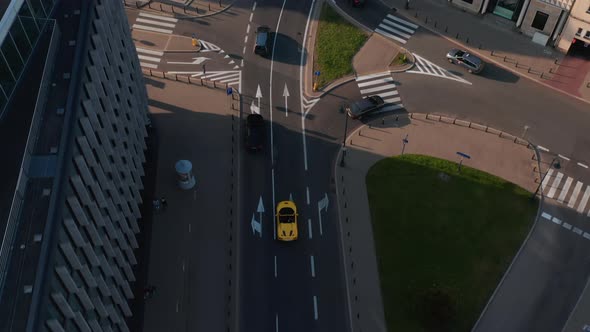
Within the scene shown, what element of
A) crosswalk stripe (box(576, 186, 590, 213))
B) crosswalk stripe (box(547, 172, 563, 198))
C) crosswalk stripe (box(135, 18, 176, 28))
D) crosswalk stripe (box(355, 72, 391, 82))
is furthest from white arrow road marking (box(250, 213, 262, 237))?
crosswalk stripe (box(135, 18, 176, 28))

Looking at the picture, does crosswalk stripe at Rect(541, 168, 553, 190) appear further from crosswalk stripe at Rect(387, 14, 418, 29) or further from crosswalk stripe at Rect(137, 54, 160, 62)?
crosswalk stripe at Rect(137, 54, 160, 62)

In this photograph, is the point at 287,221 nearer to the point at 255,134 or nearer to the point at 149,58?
the point at 255,134

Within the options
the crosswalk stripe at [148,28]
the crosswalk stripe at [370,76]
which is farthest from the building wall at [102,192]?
the crosswalk stripe at [370,76]

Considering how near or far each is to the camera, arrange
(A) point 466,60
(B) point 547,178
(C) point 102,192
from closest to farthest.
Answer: (C) point 102,192 → (B) point 547,178 → (A) point 466,60

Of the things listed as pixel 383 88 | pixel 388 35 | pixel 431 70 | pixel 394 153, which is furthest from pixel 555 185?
pixel 388 35

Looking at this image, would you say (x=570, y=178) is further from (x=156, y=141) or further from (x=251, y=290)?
(x=156, y=141)

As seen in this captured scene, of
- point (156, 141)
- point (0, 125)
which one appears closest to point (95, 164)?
point (0, 125)
